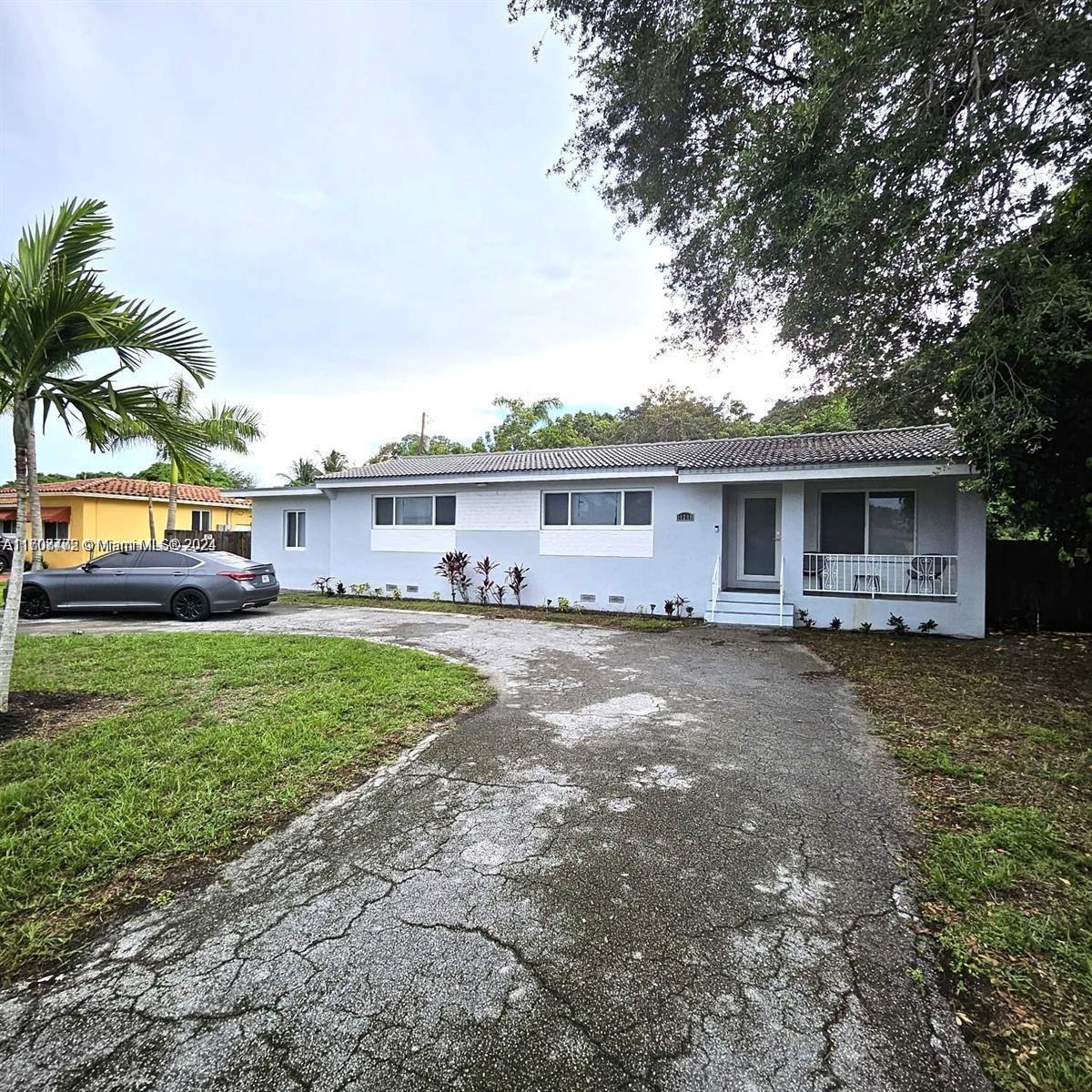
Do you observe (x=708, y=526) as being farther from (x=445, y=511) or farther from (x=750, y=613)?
(x=445, y=511)

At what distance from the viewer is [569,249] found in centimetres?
1387

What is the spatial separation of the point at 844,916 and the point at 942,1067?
2.19 feet

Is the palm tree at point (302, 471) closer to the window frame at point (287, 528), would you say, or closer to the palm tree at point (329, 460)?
the palm tree at point (329, 460)

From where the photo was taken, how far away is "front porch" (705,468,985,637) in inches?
382

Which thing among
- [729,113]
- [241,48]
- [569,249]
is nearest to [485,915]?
[729,113]

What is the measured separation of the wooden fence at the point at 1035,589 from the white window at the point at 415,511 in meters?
11.5

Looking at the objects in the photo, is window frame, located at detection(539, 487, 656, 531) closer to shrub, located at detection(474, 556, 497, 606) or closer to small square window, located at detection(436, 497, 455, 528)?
shrub, located at detection(474, 556, 497, 606)

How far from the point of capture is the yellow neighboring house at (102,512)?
69.8ft

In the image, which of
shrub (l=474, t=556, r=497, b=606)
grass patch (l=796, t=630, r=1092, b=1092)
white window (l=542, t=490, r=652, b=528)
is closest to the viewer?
grass patch (l=796, t=630, r=1092, b=1092)

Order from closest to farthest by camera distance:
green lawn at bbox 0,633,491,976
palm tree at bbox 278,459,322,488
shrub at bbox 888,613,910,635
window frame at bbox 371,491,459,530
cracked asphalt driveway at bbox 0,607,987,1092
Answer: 1. cracked asphalt driveway at bbox 0,607,987,1092
2. green lawn at bbox 0,633,491,976
3. shrub at bbox 888,613,910,635
4. window frame at bbox 371,491,459,530
5. palm tree at bbox 278,459,322,488

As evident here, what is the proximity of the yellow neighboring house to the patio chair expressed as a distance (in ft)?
70.6

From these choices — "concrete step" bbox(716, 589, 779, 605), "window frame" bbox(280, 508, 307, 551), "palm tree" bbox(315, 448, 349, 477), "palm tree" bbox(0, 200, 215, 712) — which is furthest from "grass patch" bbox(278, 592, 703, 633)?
"palm tree" bbox(315, 448, 349, 477)

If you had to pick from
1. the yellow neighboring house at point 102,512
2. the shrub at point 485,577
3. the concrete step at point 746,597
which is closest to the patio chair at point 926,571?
the concrete step at point 746,597

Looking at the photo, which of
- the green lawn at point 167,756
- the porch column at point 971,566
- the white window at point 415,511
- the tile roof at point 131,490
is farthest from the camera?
the tile roof at point 131,490
